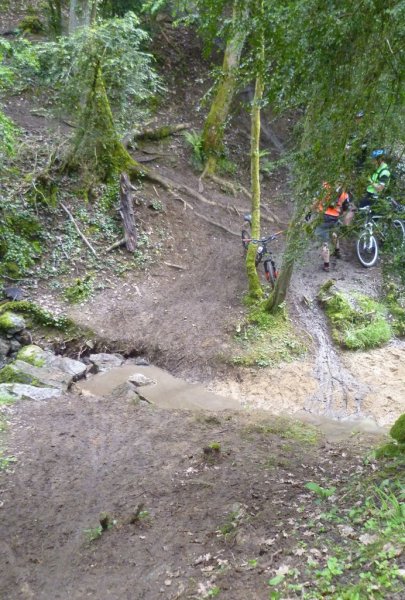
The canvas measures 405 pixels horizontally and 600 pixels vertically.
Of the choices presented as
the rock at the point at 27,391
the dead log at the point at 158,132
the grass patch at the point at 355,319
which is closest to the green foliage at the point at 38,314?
the rock at the point at 27,391

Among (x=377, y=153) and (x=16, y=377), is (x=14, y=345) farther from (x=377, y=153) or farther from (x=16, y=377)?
(x=377, y=153)

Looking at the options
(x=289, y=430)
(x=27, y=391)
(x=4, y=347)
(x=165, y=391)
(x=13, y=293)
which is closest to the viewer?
(x=289, y=430)

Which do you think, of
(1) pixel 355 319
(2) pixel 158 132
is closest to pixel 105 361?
(1) pixel 355 319

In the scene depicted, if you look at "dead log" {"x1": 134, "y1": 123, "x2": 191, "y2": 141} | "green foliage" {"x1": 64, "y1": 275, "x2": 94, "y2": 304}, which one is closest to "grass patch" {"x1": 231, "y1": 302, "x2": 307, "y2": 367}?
"green foliage" {"x1": 64, "y1": 275, "x2": 94, "y2": 304}

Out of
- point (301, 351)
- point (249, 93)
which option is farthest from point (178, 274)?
point (249, 93)

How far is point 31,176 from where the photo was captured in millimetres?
11859

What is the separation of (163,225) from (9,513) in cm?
869

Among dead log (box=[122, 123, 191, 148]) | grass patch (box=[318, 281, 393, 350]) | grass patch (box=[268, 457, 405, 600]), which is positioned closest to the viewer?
grass patch (box=[268, 457, 405, 600])

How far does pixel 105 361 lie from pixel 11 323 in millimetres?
1806

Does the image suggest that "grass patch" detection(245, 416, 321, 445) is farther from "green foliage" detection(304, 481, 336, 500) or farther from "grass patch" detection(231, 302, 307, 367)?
"green foliage" detection(304, 481, 336, 500)

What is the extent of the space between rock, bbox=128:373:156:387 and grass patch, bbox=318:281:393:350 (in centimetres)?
355

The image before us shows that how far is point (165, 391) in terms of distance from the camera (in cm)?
881

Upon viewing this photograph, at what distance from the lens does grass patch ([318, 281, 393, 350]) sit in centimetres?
951

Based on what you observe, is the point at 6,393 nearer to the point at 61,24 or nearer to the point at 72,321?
the point at 72,321
